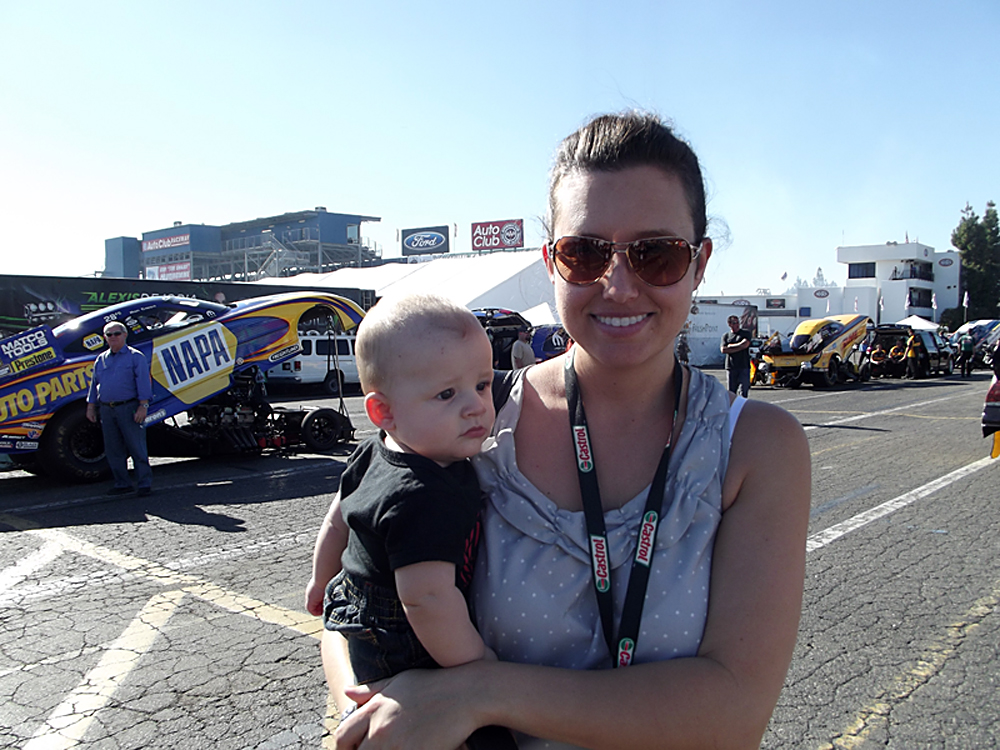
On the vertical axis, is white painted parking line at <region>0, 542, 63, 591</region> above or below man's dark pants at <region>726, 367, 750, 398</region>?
below

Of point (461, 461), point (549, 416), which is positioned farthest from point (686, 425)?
point (461, 461)

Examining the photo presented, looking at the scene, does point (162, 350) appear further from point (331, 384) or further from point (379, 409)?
point (331, 384)

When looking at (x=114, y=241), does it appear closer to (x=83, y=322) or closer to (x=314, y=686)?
(x=83, y=322)

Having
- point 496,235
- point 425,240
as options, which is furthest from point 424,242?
point 496,235

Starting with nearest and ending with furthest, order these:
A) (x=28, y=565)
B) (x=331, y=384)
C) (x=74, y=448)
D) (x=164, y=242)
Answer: (x=28, y=565), (x=74, y=448), (x=331, y=384), (x=164, y=242)

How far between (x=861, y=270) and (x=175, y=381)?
86046mm

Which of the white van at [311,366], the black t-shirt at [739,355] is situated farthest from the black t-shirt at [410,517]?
the white van at [311,366]

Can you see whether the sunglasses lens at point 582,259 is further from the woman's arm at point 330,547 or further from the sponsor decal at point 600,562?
Result: the woman's arm at point 330,547

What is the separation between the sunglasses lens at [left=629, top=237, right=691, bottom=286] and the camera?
144 centimetres

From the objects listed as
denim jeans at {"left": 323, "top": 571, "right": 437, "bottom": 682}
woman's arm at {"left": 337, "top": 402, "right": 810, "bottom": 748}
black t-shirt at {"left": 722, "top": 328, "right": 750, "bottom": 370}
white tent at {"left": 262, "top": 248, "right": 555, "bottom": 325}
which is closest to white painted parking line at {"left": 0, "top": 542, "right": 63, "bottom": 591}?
denim jeans at {"left": 323, "top": 571, "right": 437, "bottom": 682}

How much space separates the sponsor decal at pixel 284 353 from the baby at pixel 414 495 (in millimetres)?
9233

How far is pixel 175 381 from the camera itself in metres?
9.45

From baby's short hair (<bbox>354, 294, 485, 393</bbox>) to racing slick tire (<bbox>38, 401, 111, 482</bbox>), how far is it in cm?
847

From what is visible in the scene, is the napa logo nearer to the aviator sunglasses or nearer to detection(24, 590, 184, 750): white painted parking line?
detection(24, 590, 184, 750): white painted parking line
